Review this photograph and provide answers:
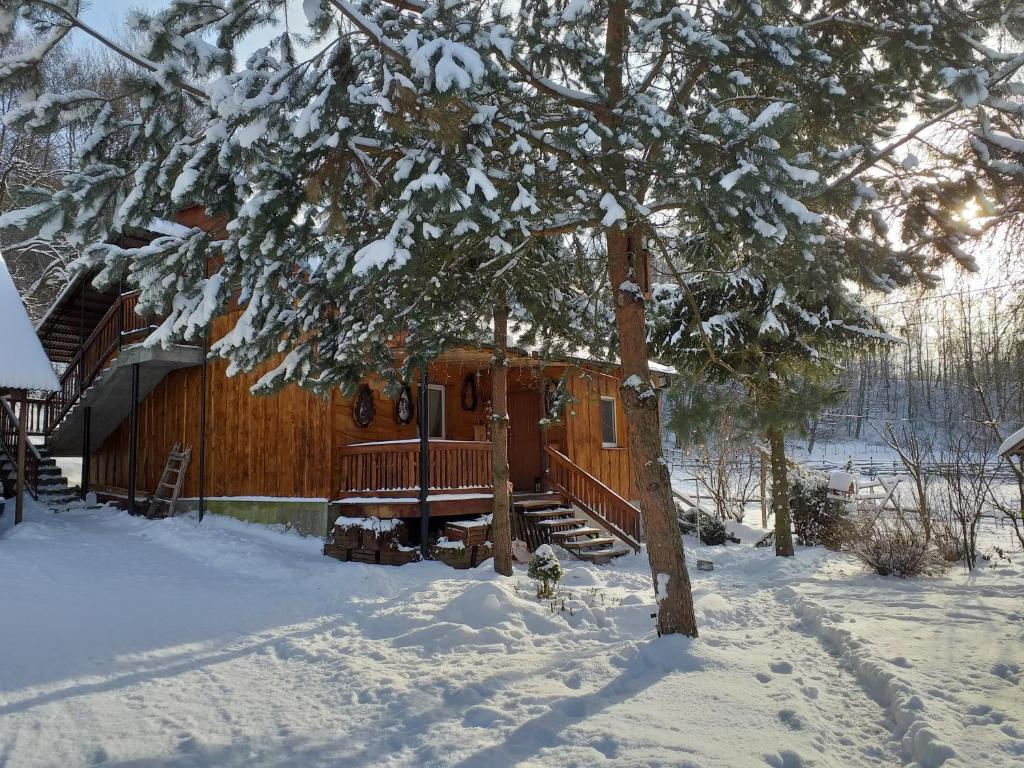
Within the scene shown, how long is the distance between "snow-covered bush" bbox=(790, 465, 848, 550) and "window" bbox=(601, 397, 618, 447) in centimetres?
414

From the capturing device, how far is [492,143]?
5332 mm

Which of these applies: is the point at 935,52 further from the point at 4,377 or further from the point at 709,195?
the point at 4,377

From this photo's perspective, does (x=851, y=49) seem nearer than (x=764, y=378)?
Yes

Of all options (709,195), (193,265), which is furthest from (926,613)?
(193,265)

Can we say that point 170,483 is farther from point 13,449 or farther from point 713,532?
point 713,532

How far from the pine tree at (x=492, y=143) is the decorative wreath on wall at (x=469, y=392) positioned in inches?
280

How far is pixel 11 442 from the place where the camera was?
49.4 feet

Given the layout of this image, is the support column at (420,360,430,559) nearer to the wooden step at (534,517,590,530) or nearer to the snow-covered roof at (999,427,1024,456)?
the wooden step at (534,517,590,530)

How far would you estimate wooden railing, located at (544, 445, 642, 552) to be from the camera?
43.2 feet

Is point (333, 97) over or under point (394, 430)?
over

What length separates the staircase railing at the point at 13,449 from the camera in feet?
46.0

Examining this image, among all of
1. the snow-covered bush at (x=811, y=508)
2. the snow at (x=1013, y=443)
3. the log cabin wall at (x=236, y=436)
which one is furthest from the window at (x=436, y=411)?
the snow at (x=1013, y=443)

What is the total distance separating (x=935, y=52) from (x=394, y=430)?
33.8ft

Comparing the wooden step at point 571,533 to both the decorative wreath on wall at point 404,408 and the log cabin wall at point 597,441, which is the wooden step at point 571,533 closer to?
the log cabin wall at point 597,441
